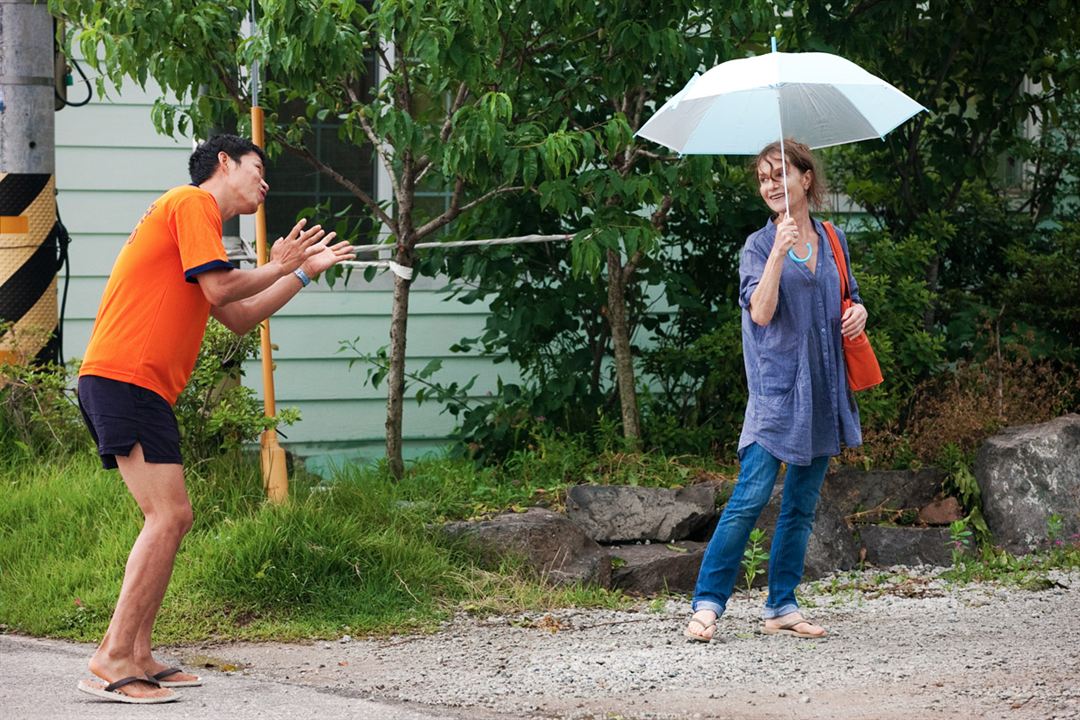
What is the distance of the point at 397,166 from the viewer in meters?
6.96

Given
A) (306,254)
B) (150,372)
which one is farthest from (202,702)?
(306,254)

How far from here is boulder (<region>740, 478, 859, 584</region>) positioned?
6.52m

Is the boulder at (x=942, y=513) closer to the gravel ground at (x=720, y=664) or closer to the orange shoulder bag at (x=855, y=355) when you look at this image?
the gravel ground at (x=720, y=664)

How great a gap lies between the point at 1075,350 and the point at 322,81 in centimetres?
440

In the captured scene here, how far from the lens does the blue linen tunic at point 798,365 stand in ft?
16.5

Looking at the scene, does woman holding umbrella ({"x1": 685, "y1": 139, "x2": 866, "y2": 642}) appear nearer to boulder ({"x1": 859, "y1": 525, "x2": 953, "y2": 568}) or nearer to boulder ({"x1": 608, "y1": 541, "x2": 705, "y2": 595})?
boulder ({"x1": 608, "y1": 541, "x2": 705, "y2": 595})

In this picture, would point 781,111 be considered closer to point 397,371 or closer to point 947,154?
point 397,371

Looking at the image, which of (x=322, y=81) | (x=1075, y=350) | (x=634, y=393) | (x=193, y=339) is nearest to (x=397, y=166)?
(x=322, y=81)

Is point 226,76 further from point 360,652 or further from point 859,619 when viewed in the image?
point 859,619

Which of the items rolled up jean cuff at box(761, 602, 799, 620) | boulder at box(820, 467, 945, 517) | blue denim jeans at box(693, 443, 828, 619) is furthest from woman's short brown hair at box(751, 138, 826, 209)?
boulder at box(820, 467, 945, 517)

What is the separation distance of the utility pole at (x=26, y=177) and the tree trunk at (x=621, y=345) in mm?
2837

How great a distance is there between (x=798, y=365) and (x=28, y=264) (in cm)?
406

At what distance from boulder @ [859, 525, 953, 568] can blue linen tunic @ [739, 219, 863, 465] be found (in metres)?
1.84

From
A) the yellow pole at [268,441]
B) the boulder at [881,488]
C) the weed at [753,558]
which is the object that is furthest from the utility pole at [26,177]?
the boulder at [881,488]
